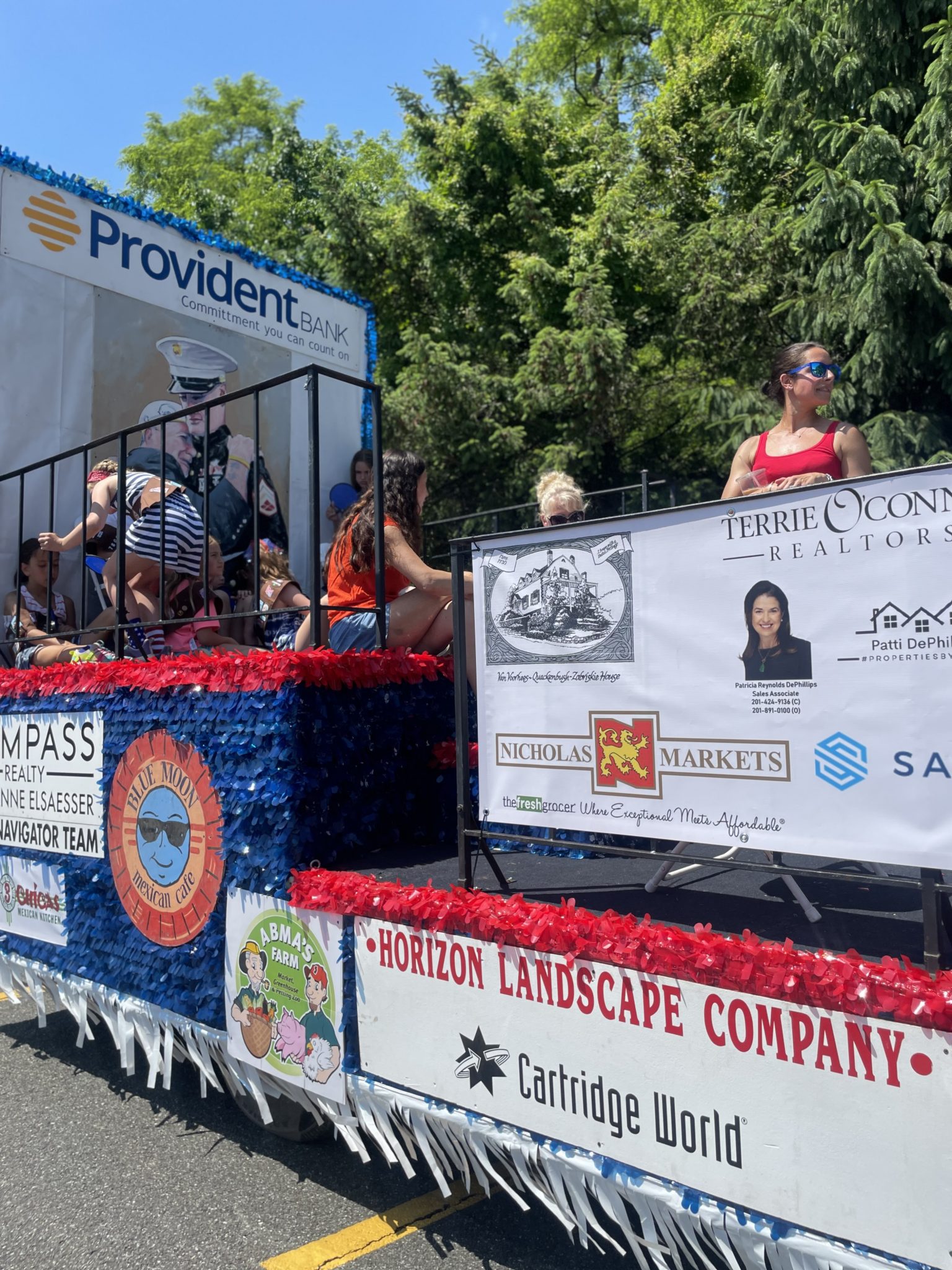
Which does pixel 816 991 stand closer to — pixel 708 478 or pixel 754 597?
pixel 754 597

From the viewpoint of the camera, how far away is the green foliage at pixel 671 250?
979 centimetres

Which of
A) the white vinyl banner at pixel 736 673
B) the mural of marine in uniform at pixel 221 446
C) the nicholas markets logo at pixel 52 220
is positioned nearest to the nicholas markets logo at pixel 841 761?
the white vinyl banner at pixel 736 673

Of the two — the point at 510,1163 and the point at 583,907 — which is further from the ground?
the point at 583,907

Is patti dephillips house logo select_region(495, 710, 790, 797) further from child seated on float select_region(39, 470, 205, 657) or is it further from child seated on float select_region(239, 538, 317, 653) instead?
child seated on float select_region(239, 538, 317, 653)

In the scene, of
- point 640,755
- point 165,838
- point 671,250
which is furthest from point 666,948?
point 671,250

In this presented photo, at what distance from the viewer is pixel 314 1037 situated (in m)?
2.84

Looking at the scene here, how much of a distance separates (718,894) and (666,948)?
0.79 meters

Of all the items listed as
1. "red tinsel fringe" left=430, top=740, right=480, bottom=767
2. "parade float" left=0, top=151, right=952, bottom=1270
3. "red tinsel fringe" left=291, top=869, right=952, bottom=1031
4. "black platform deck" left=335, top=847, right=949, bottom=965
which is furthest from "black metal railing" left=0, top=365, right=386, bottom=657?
"red tinsel fringe" left=291, top=869, right=952, bottom=1031

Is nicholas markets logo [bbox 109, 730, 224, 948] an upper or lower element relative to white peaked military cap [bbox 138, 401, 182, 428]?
lower

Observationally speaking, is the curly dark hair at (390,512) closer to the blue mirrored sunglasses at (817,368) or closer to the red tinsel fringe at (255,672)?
the red tinsel fringe at (255,672)

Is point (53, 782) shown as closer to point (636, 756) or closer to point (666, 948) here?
point (636, 756)

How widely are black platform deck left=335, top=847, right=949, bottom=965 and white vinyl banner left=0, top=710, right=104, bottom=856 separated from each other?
1196mm

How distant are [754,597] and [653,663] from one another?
0.97 ft

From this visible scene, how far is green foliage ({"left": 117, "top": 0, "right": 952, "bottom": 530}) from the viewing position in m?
9.79
